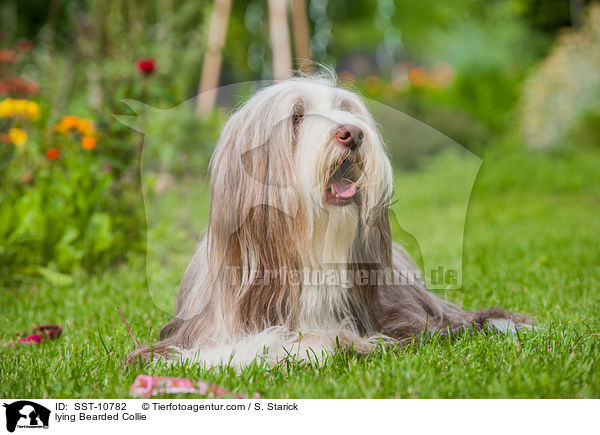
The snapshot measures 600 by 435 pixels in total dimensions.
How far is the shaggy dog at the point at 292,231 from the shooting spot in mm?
2592

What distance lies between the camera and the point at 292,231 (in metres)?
2.63

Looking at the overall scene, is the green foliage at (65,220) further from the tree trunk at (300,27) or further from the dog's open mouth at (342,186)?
the tree trunk at (300,27)

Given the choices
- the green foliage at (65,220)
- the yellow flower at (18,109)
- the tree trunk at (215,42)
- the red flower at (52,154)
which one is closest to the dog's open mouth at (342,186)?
the green foliage at (65,220)

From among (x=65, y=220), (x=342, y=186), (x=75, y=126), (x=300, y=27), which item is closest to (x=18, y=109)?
(x=75, y=126)

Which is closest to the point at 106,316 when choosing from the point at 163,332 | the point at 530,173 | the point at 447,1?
the point at 163,332

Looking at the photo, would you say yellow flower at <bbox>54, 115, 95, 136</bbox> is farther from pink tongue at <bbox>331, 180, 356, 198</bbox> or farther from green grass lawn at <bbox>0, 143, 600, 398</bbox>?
pink tongue at <bbox>331, 180, 356, 198</bbox>

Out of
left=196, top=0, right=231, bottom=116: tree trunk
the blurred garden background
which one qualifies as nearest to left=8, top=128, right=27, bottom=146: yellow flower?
the blurred garden background

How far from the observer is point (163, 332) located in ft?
10.3

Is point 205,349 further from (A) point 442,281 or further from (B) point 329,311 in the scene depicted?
(A) point 442,281
